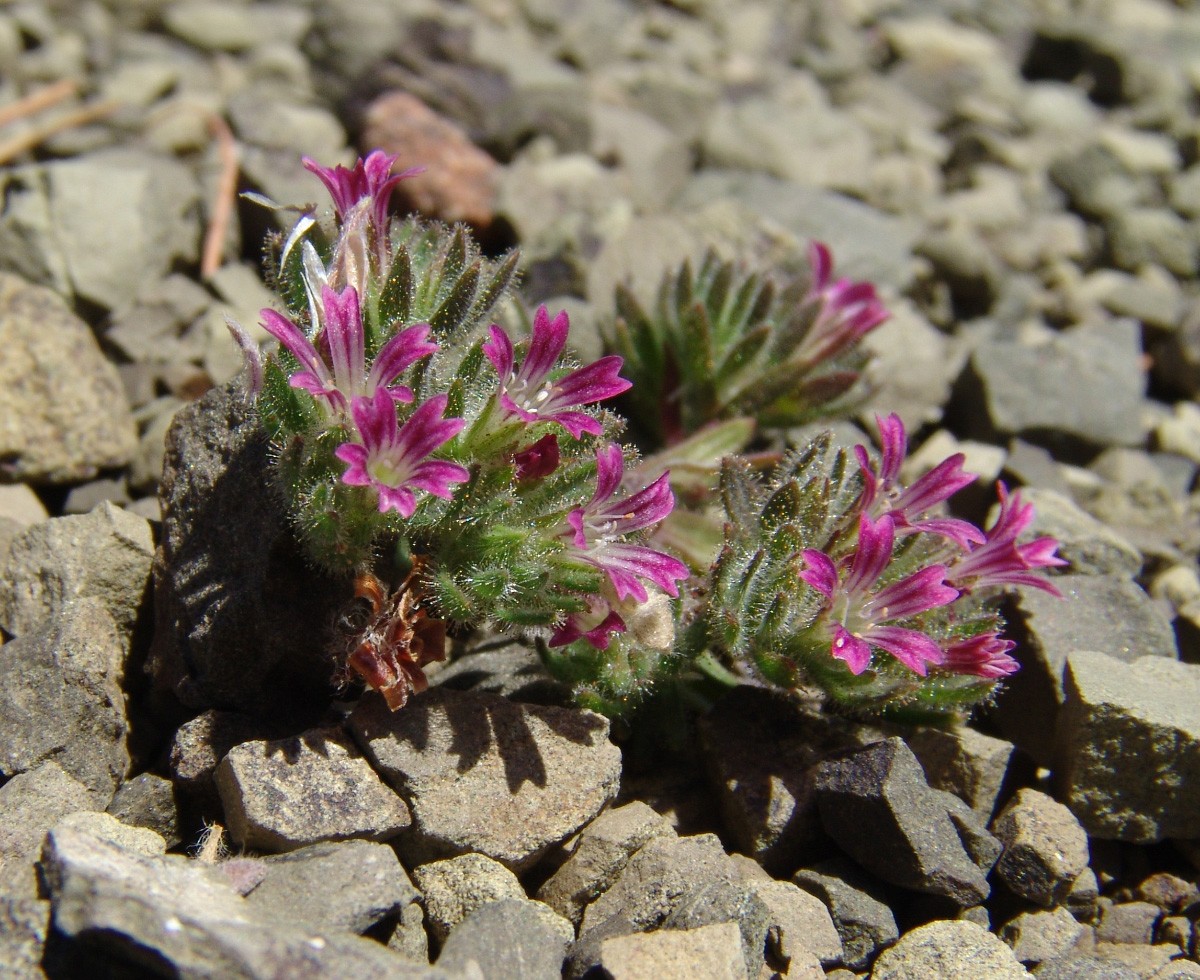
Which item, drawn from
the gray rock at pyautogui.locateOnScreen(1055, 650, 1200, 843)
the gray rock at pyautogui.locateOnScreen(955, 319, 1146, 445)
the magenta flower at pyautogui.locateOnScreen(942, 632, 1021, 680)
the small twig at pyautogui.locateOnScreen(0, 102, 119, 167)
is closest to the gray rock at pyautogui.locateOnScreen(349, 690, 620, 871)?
the magenta flower at pyautogui.locateOnScreen(942, 632, 1021, 680)

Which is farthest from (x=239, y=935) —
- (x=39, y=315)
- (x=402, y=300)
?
(x=39, y=315)

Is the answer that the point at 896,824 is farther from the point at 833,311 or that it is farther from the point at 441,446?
the point at 833,311

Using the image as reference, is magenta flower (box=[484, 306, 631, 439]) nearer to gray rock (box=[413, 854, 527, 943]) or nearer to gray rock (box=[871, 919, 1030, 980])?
gray rock (box=[413, 854, 527, 943])

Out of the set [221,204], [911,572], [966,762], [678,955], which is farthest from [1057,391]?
[221,204]

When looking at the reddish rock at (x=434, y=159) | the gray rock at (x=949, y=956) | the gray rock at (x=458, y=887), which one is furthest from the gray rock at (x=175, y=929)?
the reddish rock at (x=434, y=159)

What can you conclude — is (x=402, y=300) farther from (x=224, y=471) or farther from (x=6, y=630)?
(x=6, y=630)

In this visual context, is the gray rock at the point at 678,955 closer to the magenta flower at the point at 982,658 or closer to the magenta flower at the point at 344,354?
the magenta flower at the point at 982,658
